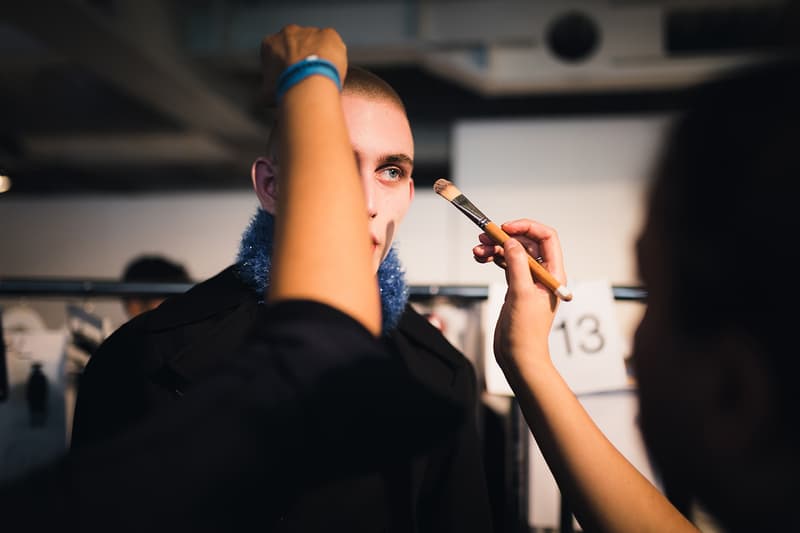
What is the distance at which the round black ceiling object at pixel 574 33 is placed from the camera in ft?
11.6

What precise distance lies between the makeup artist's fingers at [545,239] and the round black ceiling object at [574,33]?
131 inches

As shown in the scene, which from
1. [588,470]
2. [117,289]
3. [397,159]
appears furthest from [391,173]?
[117,289]

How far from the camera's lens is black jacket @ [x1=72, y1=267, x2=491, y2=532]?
2.31ft

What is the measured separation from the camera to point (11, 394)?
115 cm

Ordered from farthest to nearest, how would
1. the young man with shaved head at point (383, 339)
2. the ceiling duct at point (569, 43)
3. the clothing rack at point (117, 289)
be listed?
the ceiling duct at point (569, 43) → the clothing rack at point (117, 289) → the young man with shaved head at point (383, 339)

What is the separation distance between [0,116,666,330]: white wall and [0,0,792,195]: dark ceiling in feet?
1.10

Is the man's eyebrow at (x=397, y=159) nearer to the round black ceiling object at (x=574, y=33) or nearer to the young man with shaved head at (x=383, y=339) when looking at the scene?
the young man with shaved head at (x=383, y=339)

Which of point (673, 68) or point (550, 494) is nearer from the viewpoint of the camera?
point (550, 494)

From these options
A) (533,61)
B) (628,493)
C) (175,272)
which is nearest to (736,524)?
(628,493)

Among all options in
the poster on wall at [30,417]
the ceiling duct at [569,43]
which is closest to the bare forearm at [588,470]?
the poster on wall at [30,417]

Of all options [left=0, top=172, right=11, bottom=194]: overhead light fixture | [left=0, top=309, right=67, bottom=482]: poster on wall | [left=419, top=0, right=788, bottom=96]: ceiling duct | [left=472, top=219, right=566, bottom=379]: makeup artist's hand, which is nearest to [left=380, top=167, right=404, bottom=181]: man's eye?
[left=472, top=219, right=566, bottom=379]: makeup artist's hand

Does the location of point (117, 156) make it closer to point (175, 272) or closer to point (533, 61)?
point (175, 272)

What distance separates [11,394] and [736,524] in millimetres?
1406

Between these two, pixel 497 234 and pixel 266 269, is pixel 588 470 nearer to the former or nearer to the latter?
pixel 497 234
